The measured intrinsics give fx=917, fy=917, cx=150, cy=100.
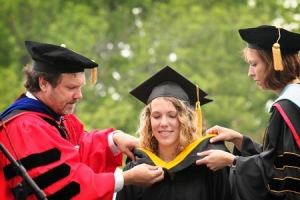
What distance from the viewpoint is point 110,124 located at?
23.2 metres

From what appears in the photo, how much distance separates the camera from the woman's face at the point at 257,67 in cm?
637

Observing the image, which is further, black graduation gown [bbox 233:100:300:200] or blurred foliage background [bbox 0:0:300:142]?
blurred foliage background [bbox 0:0:300:142]

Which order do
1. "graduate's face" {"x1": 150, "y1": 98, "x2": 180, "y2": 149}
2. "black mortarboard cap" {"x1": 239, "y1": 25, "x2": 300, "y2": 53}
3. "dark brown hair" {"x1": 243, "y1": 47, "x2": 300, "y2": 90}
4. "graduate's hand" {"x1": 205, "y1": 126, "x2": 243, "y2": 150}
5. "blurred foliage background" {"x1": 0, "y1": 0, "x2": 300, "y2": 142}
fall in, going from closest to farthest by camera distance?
"dark brown hair" {"x1": 243, "y1": 47, "x2": 300, "y2": 90}
"black mortarboard cap" {"x1": 239, "y1": 25, "x2": 300, "y2": 53}
"graduate's face" {"x1": 150, "y1": 98, "x2": 180, "y2": 149}
"graduate's hand" {"x1": 205, "y1": 126, "x2": 243, "y2": 150}
"blurred foliage background" {"x1": 0, "y1": 0, "x2": 300, "y2": 142}

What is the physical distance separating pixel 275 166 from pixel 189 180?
67cm

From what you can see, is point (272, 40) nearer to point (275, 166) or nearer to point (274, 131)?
point (274, 131)

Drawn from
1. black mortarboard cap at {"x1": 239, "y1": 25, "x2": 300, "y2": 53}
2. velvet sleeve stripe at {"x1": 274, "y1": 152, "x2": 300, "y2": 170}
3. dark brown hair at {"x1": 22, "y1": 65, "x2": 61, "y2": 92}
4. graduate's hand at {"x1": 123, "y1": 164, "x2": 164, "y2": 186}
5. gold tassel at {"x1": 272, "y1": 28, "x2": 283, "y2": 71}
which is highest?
black mortarboard cap at {"x1": 239, "y1": 25, "x2": 300, "y2": 53}

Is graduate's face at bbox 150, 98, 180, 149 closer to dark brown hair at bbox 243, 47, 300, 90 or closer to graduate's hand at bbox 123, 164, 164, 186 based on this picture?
graduate's hand at bbox 123, 164, 164, 186

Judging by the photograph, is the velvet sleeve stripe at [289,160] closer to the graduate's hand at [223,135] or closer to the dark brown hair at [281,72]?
the dark brown hair at [281,72]

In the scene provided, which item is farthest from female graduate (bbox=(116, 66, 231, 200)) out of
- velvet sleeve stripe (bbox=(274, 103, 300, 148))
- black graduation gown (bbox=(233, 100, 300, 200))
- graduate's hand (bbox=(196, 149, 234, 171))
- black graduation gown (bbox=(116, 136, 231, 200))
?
velvet sleeve stripe (bbox=(274, 103, 300, 148))

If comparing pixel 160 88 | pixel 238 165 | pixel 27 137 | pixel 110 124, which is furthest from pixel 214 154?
pixel 110 124

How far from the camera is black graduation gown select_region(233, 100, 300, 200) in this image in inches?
243

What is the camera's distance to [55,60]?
6430mm

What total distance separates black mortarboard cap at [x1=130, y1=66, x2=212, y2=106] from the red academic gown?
2.45 ft

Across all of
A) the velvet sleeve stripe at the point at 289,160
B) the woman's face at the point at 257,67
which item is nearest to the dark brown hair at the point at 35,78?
the woman's face at the point at 257,67
